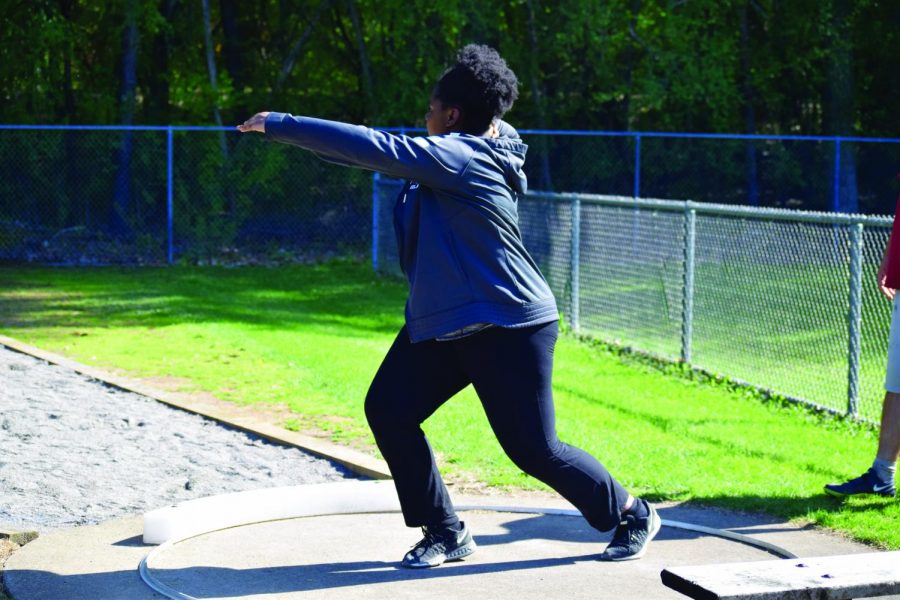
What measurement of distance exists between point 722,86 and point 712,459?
1765 cm

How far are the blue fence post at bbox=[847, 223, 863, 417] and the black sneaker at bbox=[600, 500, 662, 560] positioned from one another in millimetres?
4041

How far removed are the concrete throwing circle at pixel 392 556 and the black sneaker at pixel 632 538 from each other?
5cm

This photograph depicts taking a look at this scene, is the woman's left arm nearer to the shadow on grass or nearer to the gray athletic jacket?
the gray athletic jacket

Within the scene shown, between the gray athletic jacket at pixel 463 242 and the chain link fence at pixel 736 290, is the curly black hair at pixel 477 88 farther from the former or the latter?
the chain link fence at pixel 736 290

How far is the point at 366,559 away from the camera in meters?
5.10

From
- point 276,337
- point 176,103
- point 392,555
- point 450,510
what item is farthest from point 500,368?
point 176,103

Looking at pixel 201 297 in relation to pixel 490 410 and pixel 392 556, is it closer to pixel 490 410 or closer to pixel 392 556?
pixel 392 556

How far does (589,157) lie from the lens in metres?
22.2

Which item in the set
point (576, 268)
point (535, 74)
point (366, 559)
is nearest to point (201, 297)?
point (576, 268)

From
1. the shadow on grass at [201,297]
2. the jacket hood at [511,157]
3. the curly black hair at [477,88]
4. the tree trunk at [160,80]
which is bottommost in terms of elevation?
the shadow on grass at [201,297]

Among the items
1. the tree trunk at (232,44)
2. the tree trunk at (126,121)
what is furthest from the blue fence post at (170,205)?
the tree trunk at (232,44)

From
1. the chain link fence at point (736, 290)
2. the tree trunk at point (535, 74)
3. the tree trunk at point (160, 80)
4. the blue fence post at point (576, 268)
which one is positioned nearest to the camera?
the chain link fence at point (736, 290)

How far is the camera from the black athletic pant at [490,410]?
4559 millimetres

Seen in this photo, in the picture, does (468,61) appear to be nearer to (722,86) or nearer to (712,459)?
(712,459)
